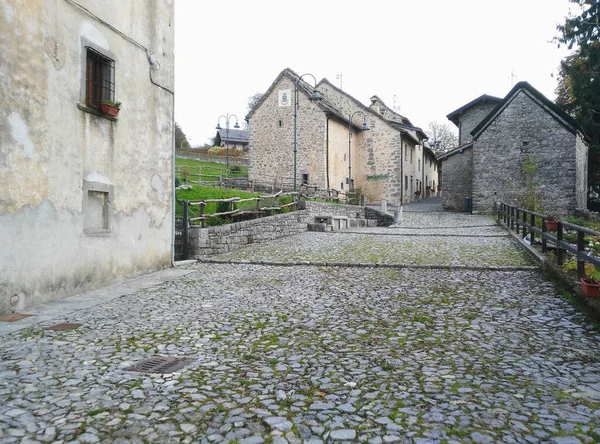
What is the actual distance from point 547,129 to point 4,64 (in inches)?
1054

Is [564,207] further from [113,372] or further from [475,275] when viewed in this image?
[113,372]

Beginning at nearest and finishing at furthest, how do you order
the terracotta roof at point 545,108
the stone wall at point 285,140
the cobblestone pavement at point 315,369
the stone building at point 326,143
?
the cobblestone pavement at point 315,369, the terracotta roof at point 545,108, the stone wall at point 285,140, the stone building at point 326,143

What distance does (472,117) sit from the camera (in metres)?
36.5

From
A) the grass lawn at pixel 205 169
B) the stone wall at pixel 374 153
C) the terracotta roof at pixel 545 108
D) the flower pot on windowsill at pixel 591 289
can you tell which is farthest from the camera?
the stone wall at pixel 374 153

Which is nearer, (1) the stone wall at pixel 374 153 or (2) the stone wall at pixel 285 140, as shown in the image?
(2) the stone wall at pixel 285 140

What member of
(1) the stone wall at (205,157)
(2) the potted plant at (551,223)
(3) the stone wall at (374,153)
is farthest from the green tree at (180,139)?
(2) the potted plant at (551,223)

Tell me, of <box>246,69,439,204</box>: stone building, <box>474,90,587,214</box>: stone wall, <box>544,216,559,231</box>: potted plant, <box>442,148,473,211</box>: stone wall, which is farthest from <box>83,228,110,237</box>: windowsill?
<box>442,148,473,211</box>: stone wall

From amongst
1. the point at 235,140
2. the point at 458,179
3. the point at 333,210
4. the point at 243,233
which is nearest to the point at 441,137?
the point at 235,140

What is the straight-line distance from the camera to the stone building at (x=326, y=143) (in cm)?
3266

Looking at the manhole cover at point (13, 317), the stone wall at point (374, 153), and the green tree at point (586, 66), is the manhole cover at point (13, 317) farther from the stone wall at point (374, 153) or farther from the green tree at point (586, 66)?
the stone wall at point (374, 153)

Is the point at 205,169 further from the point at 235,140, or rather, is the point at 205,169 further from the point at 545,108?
the point at 545,108

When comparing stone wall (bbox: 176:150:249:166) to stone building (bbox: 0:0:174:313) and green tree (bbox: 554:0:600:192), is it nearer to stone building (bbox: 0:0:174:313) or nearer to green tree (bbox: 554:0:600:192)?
green tree (bbox: 554:0:600:192)

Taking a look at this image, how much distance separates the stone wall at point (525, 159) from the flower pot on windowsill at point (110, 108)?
23862 millimetres

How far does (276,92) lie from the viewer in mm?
33625
